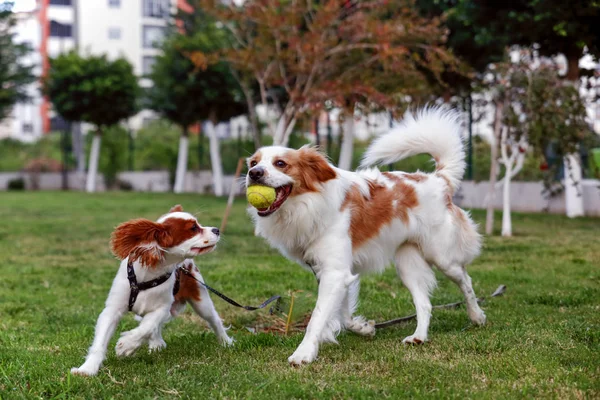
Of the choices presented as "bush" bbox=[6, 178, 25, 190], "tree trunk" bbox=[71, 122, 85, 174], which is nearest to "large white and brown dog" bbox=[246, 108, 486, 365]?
"tree trunk" bbox=[71, 122, 85, 174]

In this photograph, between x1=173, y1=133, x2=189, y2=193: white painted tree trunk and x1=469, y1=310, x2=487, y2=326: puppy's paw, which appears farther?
x1=173, y1=133, x2=189, y2=193: white painted tree trunk

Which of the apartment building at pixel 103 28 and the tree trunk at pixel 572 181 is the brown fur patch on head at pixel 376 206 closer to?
the tree trunk at pixel 572 181

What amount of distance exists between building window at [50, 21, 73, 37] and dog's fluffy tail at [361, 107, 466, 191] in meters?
51.7

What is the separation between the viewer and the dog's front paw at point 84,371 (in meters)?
3.95

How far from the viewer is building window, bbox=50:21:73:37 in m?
52.7

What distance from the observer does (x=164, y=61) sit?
75.6ft

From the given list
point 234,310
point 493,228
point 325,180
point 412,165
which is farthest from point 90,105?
point 325,180

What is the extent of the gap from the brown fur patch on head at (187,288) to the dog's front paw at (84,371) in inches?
34.3

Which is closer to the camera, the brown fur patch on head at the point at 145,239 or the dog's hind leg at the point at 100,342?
the dog's hind leg at the point at 100,342

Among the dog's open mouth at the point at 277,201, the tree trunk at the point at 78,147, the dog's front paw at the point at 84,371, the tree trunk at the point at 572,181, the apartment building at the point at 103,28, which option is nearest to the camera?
the dog's front paw at the point at 84,371

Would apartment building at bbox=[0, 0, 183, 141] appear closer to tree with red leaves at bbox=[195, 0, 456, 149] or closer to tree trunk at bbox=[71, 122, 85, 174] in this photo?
tree trunk at bbox=[71, 122, 85, 174]

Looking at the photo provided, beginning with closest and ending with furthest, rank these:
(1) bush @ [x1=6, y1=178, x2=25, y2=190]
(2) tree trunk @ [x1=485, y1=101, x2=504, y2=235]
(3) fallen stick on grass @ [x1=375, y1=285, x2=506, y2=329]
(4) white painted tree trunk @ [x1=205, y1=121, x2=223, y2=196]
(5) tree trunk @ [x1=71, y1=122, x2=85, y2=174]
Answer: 1. (3) fallen stick on grass @ [x1=375, y1=285, x2=506, y2=329]
2. (2) tree trunk @ [x1=485, y1=101, x2=504, y2=235]
3. (4) white painted tree trunk @ [x1=205, y1=121, x2=223, y2=196]
4. (1) bush @ [x1=6, y1=178, x2=25, y2=190]
5. (5) tree trunk @ [x1=71, y1=122, x2=85, y2=174]

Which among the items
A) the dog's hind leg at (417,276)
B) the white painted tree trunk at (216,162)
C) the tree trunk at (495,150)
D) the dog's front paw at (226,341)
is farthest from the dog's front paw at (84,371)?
the white painted tree trunk at (216,162)

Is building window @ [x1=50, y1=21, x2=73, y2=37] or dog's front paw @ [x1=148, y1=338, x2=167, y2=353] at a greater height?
building window @ [x1=50, y1=21, x2=73, y2=37]
